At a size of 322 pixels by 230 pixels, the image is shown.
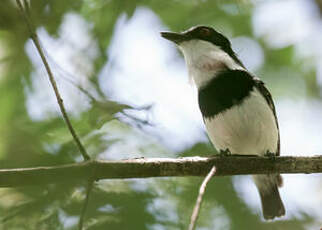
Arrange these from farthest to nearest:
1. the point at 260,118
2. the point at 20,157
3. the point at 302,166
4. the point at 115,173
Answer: the point at 260,118
the point at 302,166
the point at 115,173
the point at 20,157

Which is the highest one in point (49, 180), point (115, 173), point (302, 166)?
point (49, 180)

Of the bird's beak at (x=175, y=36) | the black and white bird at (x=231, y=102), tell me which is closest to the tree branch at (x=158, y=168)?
the black and white bird at (x=231, y=102)

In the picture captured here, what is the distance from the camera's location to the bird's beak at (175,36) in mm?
4676

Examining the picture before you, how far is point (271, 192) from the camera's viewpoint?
4.80m

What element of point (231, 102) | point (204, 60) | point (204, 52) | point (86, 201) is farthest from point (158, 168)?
point (204, 52)

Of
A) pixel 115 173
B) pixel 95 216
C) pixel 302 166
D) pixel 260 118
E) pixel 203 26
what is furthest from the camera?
pixel 203 26

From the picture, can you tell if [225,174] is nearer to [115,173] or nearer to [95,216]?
[115,173]

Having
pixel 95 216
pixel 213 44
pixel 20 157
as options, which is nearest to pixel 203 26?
pixel 213 44

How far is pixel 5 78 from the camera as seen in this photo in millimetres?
4340

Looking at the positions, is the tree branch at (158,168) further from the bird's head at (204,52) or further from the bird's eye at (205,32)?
the bird's eye at (205,32)

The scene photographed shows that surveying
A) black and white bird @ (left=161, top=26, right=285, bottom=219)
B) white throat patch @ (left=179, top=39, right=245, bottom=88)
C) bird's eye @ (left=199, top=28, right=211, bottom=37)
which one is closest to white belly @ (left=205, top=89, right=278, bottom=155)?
black and white bird @ (left=161, top=26, right=285, bottom=219)

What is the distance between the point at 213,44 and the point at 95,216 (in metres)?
2.71

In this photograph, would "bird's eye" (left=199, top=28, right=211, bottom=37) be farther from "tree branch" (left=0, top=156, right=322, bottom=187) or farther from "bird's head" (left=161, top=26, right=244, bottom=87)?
"tree branch" (left=0, top=156, right=322, bottom=187)

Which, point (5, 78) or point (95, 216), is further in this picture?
point (5, 78)
